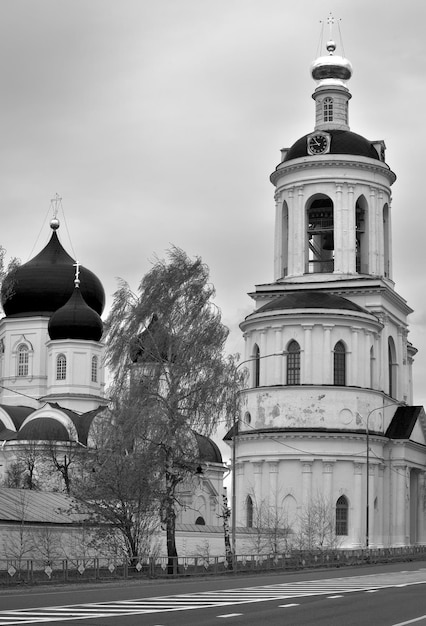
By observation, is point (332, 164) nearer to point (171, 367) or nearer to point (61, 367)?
point (61, 367)

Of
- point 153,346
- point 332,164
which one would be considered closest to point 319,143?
point 332,164

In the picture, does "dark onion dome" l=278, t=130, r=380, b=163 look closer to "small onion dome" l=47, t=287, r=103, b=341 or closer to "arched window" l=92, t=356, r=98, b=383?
"small onion dome" l=47, t=287, r=103, b=341

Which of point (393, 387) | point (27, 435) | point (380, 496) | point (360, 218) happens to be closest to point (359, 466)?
point (380, 496)

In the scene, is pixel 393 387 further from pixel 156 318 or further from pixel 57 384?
pixel 156 318

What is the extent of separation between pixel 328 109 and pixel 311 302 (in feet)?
53.1

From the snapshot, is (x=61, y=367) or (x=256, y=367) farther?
(x=61, y=367)

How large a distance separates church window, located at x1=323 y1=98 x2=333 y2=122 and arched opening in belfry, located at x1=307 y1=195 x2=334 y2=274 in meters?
5.89

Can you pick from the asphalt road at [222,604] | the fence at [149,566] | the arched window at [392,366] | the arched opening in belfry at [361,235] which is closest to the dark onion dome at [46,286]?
the arched opening in belfry at [361,235]

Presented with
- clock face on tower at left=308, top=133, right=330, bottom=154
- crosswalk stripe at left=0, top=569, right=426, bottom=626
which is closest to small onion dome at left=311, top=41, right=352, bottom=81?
clock face on tower at left=308, top=133, right=330, bottom=154

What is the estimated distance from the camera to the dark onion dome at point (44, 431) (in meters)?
80.6

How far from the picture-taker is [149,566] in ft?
135

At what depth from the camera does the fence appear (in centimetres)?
3500

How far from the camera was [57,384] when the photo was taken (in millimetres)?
89250

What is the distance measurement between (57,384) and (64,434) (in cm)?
867
